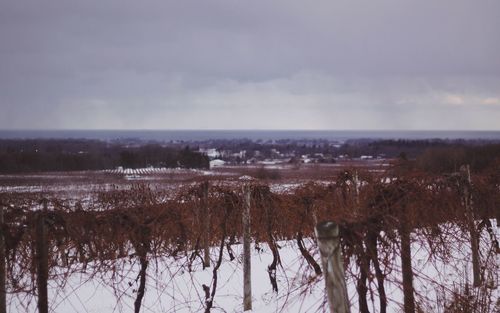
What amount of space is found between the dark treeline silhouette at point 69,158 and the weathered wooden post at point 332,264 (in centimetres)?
1876

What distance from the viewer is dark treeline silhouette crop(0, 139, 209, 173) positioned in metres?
31.7

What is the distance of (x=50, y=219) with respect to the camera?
17.2ft

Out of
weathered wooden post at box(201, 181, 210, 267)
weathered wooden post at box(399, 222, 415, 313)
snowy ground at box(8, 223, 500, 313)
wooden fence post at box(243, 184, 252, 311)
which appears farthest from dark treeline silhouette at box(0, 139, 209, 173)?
weathered wooden post at box(399, 222, 415, 313)

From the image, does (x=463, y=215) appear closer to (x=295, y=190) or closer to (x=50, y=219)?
(x=295, y=190)

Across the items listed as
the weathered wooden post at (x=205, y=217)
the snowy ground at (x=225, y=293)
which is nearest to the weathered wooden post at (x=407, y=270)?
the snowy ground at (x=225, y=293)

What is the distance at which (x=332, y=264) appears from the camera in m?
3.25

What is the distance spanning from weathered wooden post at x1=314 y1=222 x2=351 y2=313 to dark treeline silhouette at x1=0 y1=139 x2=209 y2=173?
18.8m

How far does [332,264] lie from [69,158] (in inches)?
1818

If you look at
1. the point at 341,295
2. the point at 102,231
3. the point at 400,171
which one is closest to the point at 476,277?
the point at 400,171

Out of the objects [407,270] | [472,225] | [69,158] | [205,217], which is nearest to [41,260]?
[407,270]

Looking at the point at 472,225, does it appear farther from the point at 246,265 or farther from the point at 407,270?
the point at 246,265

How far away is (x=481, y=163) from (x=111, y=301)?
A: 46.7 m

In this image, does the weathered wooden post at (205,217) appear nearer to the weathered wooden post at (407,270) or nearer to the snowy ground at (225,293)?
the snowy ground at (225,293)

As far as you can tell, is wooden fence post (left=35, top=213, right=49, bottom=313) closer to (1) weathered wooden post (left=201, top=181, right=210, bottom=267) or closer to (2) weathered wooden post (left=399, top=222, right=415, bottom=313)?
(2) weathered wooden post (left=399, top=222, right=415, bottom=313)
